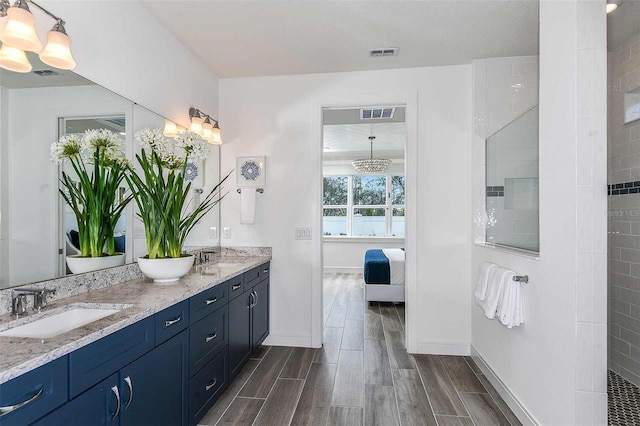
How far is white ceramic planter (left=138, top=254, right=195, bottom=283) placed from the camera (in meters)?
1.95

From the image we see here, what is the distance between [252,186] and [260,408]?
1.90m

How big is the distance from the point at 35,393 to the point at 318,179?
2476 millimetres

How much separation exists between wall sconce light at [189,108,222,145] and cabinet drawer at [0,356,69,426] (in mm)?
2091

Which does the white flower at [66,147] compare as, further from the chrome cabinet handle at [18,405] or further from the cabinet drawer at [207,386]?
the cabinet drawer at [207,386]

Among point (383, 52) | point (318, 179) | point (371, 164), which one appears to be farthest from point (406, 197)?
point (371, 164)

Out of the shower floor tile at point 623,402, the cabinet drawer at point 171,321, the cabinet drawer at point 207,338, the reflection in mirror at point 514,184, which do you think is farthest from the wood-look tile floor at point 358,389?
the reflection in mirror at point 514,184

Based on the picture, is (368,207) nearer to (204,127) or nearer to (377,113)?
(377,113)

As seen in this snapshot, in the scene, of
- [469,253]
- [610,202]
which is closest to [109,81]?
[469,253]

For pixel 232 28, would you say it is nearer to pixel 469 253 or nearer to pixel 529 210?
pixel 529 210

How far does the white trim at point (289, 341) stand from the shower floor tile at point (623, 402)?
86.6 inches

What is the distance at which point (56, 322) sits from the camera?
1.42 metres

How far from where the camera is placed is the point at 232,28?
2404 mm

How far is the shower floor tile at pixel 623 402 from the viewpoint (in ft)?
6.46

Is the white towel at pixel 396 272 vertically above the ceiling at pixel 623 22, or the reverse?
the ceiling at pixel 623 22
